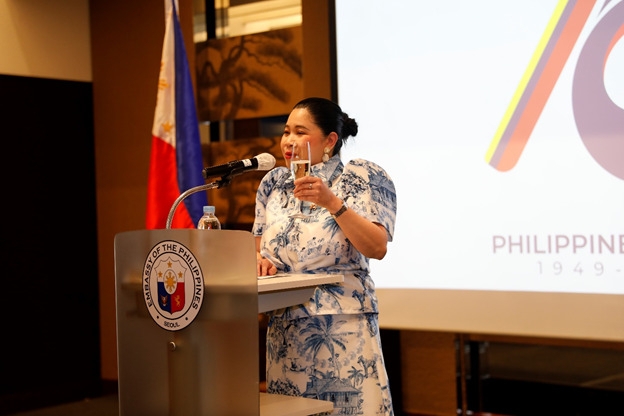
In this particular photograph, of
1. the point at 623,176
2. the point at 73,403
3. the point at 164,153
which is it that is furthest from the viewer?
the point at 73,403

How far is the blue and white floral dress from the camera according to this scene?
8.11 feet

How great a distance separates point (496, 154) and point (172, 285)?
2.38 metres

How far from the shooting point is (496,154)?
3975 mm

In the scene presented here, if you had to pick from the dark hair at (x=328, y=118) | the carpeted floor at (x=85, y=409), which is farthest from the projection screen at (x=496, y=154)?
the carpeted floor at (x=85, y=409)

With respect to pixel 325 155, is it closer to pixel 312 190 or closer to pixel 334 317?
pixel 312 190

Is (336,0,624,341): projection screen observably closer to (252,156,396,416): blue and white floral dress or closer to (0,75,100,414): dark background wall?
(252,156,396,416): blue and white floral dress

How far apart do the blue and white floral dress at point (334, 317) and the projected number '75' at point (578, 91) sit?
1498 mm

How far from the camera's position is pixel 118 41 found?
5781 mm

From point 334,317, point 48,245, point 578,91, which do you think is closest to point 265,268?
point 334,317

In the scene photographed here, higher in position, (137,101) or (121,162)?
(137,101)

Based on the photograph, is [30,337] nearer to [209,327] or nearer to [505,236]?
[505,236]

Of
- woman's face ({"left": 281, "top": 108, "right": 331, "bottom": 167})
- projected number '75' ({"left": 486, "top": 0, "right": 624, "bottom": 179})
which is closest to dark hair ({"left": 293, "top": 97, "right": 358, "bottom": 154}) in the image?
woman's face ({"left": 281, "top": 108, "right": 331, "bottom": 167})

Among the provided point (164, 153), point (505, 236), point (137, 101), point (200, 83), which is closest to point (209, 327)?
point (505, 236)

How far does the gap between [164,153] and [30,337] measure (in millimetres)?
1896
